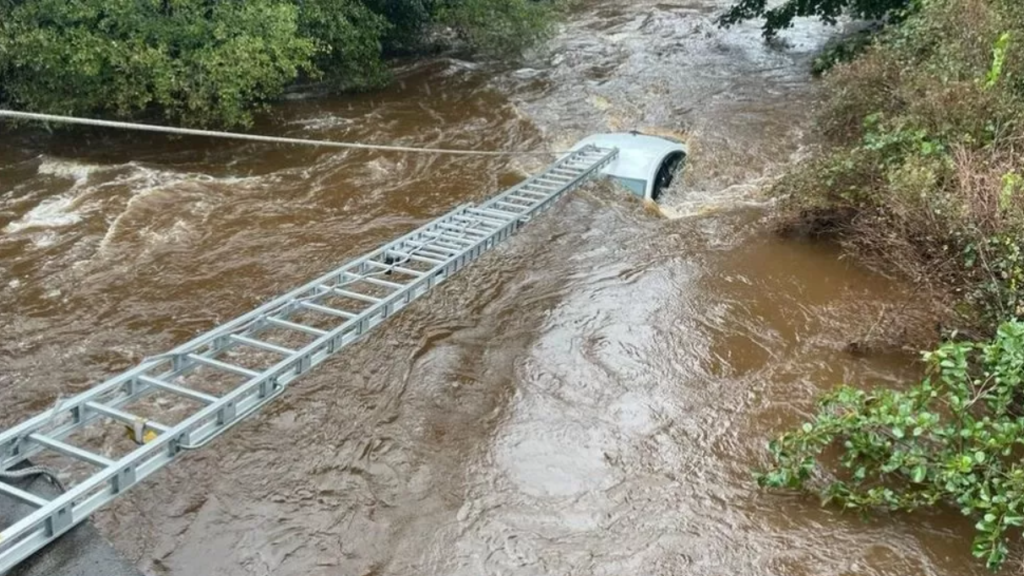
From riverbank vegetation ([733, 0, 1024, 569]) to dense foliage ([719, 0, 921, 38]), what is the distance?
2809 millimetres

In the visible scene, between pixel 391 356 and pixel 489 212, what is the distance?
1.42 metres

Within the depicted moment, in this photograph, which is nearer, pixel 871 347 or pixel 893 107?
pixel 871 347

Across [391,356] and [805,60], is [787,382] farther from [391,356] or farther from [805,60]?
[805,60]

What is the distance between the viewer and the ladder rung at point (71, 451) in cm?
303

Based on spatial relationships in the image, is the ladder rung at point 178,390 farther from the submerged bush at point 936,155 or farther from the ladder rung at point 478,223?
the submerged bush at point 936,155

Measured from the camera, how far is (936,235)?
6.20m

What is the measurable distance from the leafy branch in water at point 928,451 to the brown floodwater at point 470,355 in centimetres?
22

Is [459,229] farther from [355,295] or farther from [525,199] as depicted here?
[355,295]

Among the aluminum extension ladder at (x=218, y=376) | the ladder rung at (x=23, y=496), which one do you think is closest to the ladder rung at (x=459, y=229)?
the aluminum extension ladder at (x=218, y=376)

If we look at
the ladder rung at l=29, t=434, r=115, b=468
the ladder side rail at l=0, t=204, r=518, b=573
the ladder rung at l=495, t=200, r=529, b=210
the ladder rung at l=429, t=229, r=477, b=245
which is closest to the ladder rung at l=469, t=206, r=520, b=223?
the ladder rung at l=495, t=200, r=529, b=210

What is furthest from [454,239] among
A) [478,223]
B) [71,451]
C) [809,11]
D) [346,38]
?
[809,11]

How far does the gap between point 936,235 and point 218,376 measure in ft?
17.8

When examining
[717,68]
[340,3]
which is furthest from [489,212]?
[717,68]

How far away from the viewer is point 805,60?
1432cm
